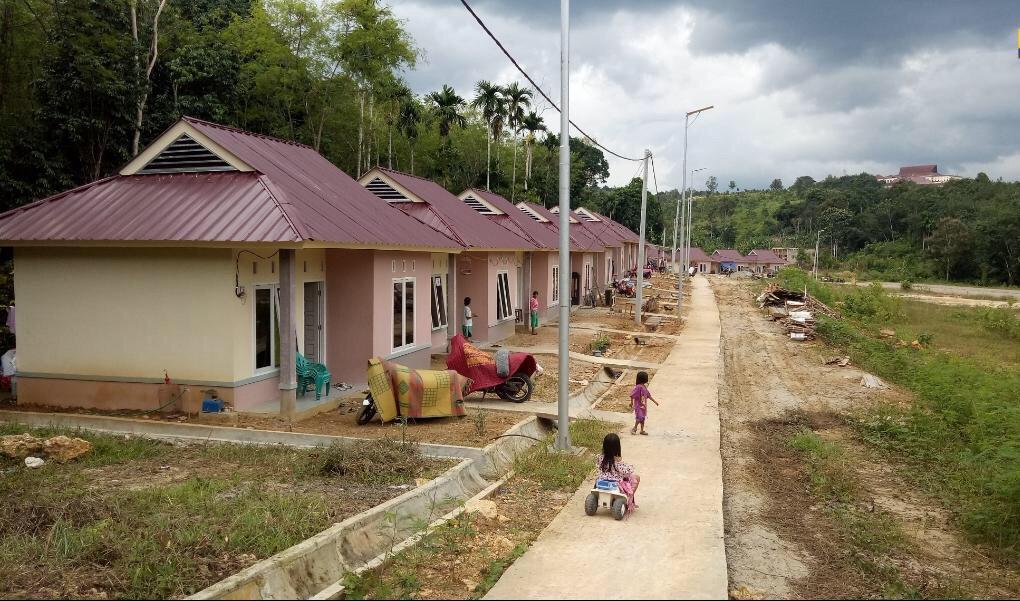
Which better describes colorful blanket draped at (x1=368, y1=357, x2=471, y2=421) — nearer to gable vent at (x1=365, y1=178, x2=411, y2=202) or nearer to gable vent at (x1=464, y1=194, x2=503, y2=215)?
gable vent at (x1=365, y1=178, x2=411, y2=202)

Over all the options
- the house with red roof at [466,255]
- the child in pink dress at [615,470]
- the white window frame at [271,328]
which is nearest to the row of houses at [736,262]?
the house with red roof at [466,255]

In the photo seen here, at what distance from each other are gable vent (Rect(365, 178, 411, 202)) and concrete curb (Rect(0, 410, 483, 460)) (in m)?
12.0

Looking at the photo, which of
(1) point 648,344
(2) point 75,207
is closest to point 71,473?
(2) point 75,207

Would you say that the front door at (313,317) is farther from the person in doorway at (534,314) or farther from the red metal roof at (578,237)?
the red metal roof at (578,237)

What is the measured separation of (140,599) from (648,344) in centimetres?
2109

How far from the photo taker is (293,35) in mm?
32406

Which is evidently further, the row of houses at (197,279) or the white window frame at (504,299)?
the white window frame at (504,299)

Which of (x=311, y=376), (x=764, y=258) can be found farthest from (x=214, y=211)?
(x=764, y=258)

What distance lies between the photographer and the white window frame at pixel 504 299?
2425 centimetres

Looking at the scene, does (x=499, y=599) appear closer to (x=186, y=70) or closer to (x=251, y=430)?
(x=251, y=430)

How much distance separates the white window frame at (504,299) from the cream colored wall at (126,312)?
518 inches

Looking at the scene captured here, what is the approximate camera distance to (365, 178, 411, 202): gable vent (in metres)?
22.0

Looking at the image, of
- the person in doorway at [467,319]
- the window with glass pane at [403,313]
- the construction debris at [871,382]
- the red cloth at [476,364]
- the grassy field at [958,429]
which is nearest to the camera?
the grassy field at [958,429]

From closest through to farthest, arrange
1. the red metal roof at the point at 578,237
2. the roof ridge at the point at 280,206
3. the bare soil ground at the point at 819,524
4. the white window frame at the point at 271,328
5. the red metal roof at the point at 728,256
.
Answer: the bare soil ground at the point at 819,524 < the roof ridge at the point at 280,206 < the white window frame at the point at 271,328 < the red metal roof at the point at 578,237 < the red metal roof at the point at 728,256
